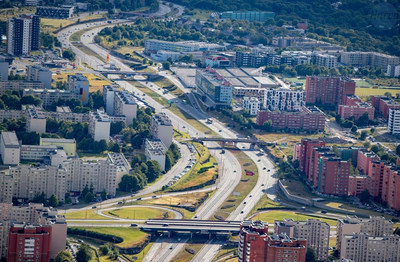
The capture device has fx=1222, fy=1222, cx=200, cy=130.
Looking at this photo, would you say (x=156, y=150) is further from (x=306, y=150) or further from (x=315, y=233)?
(x=315, y=233)

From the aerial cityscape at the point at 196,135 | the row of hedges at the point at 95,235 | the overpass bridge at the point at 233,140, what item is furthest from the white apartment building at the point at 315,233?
the overpass bridge at the point at 233,140

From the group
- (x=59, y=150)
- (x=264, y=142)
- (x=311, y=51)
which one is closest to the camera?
(x=59, y=150)

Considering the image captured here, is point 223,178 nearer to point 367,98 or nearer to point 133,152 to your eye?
point 133,152

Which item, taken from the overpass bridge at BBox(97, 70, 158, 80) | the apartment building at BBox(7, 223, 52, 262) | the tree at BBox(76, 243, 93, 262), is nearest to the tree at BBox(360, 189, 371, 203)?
the tree at BBox(76, 243, 93, 262)

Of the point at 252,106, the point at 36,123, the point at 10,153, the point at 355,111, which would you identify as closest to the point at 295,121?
the point at 252,106

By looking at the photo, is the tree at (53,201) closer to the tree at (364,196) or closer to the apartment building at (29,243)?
the apartment building at (29,243)

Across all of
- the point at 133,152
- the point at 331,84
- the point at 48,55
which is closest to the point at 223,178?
the point at 133,152
